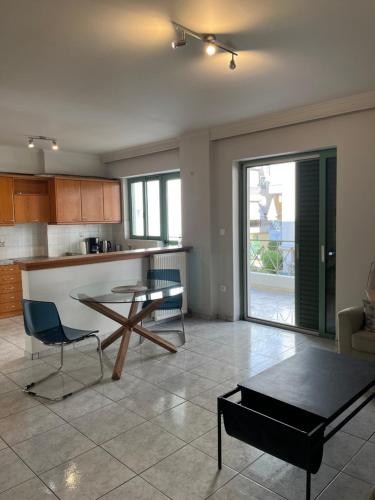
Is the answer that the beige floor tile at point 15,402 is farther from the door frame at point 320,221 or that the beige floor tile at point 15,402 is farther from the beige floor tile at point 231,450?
the door frame at point 320,221

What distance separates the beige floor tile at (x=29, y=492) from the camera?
6.58 feet

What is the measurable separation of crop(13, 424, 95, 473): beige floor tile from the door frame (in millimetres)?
3032

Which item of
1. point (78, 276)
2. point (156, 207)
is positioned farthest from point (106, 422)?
point (156, 207)

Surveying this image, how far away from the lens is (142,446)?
2438 millimetres

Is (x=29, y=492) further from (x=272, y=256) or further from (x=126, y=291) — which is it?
(x=272, y=256)

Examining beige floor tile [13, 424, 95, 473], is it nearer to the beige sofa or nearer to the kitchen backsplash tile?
the beige sofa

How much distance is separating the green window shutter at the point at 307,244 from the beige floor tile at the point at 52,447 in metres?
3.07

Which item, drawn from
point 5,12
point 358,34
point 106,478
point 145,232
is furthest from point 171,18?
point 145,232

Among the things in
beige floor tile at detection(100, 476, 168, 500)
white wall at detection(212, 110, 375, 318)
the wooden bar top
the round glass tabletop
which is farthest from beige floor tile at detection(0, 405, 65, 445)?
white wall at detection(212, 110, 375, 318)

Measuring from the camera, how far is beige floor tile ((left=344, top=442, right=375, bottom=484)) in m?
2.12

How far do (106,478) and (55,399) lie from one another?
1131 millimetres

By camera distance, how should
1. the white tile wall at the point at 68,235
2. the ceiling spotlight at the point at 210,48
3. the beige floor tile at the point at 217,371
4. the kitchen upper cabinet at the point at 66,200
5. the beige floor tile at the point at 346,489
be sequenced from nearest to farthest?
the beige floor tile at the point at 346,489, the ceiling spotlight at the point at 210,48, the beige floor tile at the point at 217,371, the kitchen upper cabinet at the point at 66,200, the white tile wall at the point at 68,235

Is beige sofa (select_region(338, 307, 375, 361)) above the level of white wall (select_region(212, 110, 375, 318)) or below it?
below

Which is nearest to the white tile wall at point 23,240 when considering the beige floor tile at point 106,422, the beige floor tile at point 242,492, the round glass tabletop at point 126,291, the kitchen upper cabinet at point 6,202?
the kitchen upper cabinet at point 6,202
